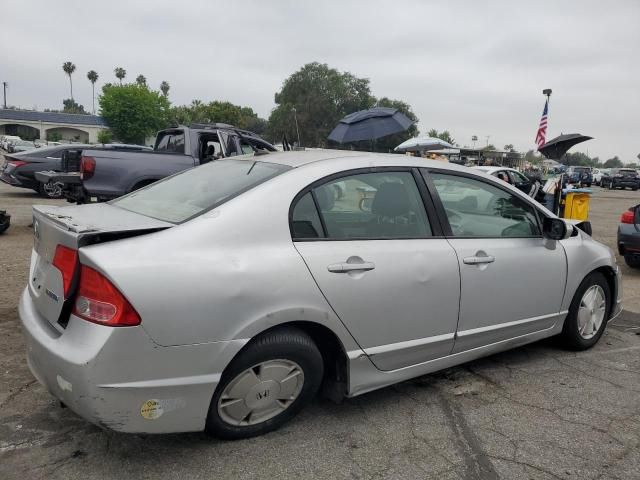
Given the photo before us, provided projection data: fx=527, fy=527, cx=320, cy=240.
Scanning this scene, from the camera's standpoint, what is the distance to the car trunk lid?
2324 mm

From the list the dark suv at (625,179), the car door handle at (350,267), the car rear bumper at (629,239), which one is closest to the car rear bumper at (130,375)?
the car door handle at (350,267)

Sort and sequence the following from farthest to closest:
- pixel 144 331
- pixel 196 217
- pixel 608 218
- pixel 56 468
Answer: pixel 608 218, pixel 196 217, pixel 56 468, pixel 144 331

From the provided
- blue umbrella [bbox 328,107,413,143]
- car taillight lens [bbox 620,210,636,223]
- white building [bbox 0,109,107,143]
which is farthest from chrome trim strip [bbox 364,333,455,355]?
white building [bbox 0,109,107,143]

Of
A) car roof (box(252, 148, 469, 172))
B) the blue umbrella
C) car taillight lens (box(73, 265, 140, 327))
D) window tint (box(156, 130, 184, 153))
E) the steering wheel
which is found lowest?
car taillight lens (box(73, 265, 140, 327))

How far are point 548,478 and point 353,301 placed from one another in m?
1.23

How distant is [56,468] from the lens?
2.38 metres

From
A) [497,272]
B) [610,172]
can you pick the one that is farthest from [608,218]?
[610,172]

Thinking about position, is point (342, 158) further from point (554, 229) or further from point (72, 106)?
point (72, 106)

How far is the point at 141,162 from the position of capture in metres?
7.98

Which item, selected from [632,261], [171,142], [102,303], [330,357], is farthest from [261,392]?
[171,142]

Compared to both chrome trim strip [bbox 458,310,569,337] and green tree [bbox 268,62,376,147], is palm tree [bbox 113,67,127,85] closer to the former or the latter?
green tree [bbox 268,62,376,147]

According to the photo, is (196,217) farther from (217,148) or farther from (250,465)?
(217,148)

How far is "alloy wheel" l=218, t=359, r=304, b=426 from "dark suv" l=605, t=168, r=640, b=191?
1564 inches

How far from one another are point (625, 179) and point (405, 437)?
3943 centimetres
